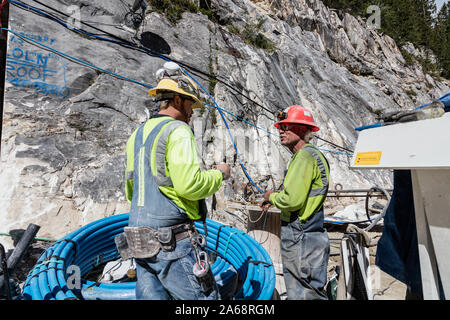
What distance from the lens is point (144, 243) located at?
5.16ft

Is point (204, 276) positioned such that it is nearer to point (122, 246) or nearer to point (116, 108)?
point (122, 246)

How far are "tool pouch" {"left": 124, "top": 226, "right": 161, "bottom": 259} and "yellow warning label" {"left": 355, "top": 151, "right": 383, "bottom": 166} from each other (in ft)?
4.72

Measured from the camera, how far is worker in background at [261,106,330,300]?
219 centimetres

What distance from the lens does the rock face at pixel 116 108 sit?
Answer: 3836 mm

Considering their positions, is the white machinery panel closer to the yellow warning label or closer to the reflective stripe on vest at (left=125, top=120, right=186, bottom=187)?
the yellow warning label

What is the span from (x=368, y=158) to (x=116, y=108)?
482 centimetres

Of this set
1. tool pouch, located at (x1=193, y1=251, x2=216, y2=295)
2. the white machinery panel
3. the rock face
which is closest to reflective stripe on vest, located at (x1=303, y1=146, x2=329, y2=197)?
the white machinery panel

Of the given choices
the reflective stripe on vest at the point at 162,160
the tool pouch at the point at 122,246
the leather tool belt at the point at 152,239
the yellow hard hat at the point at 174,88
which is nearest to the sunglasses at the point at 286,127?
the yellow hard hat at the point at 174,88

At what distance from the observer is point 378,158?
1.51 m

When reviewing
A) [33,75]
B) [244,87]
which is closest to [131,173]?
[33,75]

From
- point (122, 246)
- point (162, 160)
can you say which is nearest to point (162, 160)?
point (162, 160)

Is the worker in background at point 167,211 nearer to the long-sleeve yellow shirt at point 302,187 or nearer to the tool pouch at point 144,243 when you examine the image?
the tool pouch at point 144,243

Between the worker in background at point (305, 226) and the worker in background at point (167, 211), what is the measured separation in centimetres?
83
